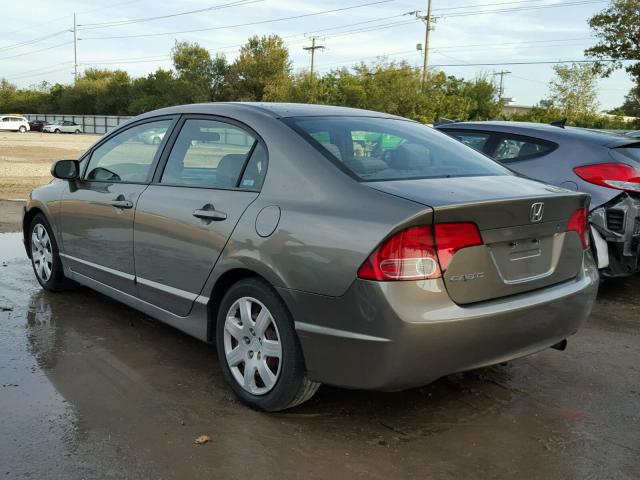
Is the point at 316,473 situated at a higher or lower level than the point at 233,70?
lower

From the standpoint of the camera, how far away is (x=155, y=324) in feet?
16.1

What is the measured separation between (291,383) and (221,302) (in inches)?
26.5

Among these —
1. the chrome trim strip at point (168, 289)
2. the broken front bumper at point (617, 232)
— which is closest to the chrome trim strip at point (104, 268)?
the chrome trim strip at point (168, 289)

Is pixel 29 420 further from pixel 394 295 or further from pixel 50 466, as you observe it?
pixel 394 295

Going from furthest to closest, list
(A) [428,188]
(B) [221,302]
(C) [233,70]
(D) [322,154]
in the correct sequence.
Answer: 1. (C) [233,70]
2. (B) [221,302]
3. (D) [322,154]
4. (A) [428,188]

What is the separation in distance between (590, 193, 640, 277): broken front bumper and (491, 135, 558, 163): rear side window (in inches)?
30.1

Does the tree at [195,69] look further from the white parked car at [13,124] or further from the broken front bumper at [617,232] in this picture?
the broken front bumper at [617,232]

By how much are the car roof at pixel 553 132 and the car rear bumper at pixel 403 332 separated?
3.15m

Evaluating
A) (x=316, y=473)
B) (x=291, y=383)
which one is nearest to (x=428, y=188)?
(x=291, y=383)

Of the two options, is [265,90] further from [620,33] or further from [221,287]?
[221,287]

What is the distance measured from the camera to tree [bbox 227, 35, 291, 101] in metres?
66.4

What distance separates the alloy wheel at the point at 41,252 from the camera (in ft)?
18.2

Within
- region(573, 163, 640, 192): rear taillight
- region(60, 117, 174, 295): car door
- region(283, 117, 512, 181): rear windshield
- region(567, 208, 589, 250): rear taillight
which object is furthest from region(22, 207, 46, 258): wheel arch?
region(573, 163, 640, 192): rear taillight

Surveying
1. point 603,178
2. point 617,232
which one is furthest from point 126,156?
point 617,232
